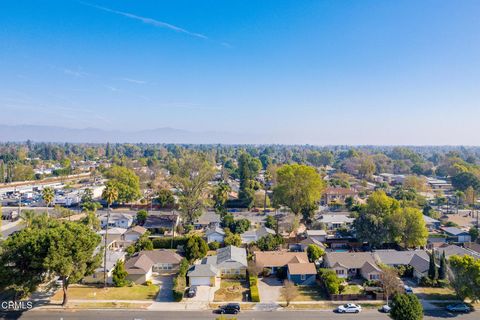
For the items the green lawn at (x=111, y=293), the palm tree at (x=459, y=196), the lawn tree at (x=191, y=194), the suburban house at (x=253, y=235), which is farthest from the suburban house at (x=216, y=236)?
the palm tree at (x=459, y=196)

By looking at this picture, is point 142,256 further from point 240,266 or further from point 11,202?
point 11,202

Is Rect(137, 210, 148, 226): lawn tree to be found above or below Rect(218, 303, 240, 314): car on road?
above

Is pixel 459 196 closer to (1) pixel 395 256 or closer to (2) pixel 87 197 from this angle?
(1) pixel 395 256

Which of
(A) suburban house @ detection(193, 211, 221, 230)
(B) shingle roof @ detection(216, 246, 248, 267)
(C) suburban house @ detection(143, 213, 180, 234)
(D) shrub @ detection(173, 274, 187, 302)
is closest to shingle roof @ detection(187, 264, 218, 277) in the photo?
(D) shrub @ detection(173, 274, 187, 302)

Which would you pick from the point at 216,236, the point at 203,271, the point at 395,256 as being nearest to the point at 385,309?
the point at 395,256

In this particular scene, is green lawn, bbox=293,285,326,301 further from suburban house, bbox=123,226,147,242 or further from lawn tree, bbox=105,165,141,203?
lawn tree, bbox=105,165,141,203

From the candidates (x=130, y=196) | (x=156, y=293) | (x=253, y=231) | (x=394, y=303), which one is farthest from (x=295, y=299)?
(x=130, y=196)

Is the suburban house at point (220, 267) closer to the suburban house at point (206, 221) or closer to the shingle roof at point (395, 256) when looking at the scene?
the shingle roof at point (395, 256)
